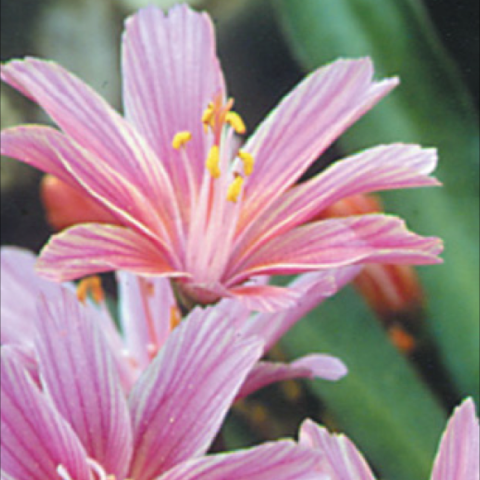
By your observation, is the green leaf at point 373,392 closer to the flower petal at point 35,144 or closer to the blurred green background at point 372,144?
the blurred green background at point 372,144

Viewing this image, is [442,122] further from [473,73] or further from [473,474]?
[473,474]

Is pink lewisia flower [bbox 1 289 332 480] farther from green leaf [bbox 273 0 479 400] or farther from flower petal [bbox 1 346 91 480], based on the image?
green leaf [bbox 273 0 479 400]

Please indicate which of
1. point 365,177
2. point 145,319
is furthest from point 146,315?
point 365,177

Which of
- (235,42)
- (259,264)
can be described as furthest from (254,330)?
(235,42)

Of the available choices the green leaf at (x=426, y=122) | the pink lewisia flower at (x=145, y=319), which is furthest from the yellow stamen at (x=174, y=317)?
the green leaf at (x=426, y=122)

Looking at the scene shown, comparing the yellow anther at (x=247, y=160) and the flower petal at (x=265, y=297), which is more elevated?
the yellow anther at (x=247, y=160)

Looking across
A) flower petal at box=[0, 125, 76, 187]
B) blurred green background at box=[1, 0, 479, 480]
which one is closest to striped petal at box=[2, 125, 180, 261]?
flower petal at box=[0, 125, 76, 187]

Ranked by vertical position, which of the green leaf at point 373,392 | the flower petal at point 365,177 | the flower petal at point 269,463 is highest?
the flower petal at point 365,177

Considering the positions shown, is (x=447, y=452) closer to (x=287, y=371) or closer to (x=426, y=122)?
(x=287, y=371)
